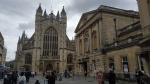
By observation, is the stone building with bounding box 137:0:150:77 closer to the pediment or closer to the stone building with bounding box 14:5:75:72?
the pediment

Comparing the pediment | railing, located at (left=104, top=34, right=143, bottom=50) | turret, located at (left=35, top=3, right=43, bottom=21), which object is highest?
turret, located at (left=35, top=3, right=43, bottom=21)

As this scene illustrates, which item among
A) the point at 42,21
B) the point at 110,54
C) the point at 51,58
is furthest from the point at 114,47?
the point at 42,21

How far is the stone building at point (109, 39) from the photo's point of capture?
20.0m

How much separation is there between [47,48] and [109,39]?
36.1 meters

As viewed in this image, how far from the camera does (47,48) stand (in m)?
57.5

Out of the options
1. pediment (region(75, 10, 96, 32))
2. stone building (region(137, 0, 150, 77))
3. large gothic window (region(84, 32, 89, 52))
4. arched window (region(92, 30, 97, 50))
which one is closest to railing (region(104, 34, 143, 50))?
stone building (region(137, 0, 150, 77))

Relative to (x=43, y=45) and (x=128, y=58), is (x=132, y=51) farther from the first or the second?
(x=43, y=45)

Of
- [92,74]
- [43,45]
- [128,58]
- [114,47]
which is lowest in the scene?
[92,74]

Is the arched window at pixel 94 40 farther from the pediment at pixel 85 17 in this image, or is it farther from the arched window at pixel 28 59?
the arched window at pixel 28 59

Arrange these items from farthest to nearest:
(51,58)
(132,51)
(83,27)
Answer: (51,58), (83,27), (132,51)

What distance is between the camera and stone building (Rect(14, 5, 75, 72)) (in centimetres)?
5528

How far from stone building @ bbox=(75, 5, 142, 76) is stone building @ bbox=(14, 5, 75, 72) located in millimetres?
23977

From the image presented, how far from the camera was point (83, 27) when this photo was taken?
114ft

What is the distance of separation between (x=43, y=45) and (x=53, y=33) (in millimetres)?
6516
